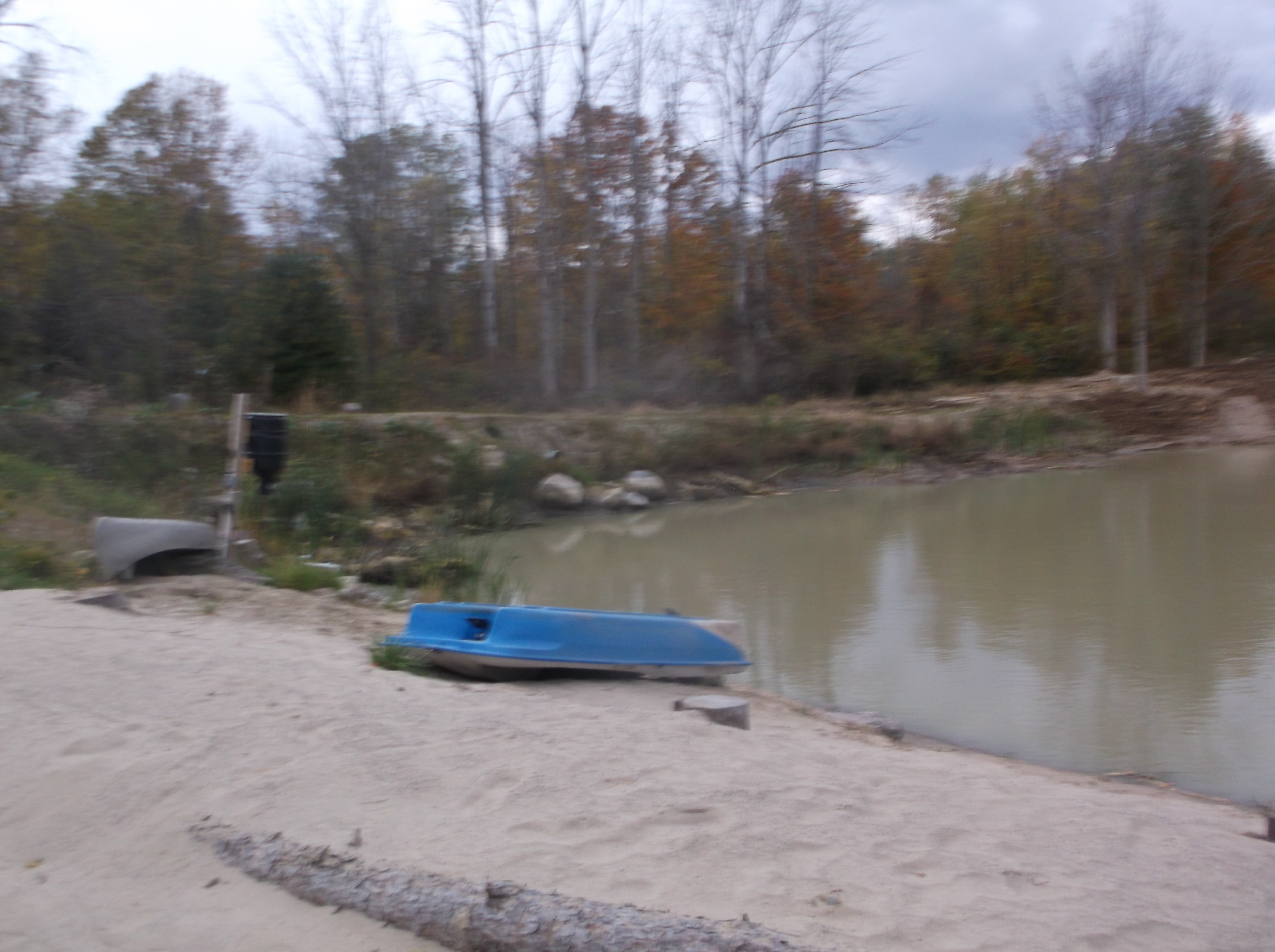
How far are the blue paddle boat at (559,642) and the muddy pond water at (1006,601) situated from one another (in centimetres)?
134

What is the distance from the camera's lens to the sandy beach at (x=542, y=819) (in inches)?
128

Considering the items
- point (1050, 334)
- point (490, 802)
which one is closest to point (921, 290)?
point (1050, 334)

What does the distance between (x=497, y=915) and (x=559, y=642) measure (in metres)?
3.82

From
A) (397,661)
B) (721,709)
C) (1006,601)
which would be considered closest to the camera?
(721,709)

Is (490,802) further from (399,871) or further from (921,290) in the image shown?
(921,290)

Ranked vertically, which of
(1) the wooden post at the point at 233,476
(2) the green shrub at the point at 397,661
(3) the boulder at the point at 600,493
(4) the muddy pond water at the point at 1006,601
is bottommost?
(4) the muddy pond water at the point at 1006,601

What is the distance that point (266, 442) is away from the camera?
10758 millimetres

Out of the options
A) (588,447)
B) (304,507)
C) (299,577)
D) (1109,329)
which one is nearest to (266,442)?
(299,577)

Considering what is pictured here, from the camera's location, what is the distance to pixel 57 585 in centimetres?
841

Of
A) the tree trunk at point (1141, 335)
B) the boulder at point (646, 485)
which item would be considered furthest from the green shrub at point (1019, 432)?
the boulder at point (646, 485)

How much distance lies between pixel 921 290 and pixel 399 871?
36481mm

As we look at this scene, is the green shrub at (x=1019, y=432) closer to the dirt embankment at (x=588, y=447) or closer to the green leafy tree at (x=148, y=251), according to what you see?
the dirt embankment at (x=588, y=447)

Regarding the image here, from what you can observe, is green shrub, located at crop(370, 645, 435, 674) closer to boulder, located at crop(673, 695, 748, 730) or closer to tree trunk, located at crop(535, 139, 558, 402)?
boulder, located at crop(673, 695, 748, 730)

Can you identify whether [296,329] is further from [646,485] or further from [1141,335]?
[1141,335]
